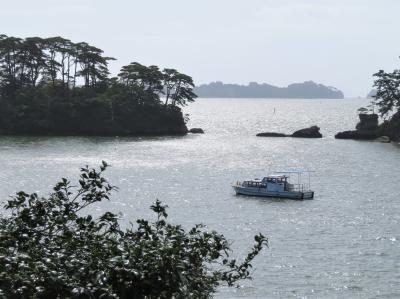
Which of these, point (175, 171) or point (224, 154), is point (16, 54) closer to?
point (224, 154)

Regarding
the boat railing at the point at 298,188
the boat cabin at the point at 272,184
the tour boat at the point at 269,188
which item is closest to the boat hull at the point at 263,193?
the tour boat at the point at 269,188

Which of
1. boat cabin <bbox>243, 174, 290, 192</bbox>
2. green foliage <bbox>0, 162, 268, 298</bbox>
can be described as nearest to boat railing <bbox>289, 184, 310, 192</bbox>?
boat cabin <bbox>243, 174, 290, 192</bbox>

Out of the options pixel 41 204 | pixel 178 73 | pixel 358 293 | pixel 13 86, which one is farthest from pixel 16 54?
pixel 41 204

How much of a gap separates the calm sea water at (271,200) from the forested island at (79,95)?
30.8ft

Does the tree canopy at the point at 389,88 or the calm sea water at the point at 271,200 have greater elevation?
the tree canopy at the point at 389,88

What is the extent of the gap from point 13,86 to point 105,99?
2035 centimetres

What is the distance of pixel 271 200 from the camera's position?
208 ft

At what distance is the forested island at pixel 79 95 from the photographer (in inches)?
4724

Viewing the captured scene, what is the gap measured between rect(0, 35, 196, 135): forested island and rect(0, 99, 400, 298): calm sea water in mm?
9403

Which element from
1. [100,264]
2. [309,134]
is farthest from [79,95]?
[100,264]

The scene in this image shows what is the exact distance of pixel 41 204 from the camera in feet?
42.3

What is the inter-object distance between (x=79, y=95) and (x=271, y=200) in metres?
73.2

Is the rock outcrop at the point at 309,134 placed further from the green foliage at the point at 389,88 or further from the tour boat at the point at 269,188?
the tour boat at the point at 269,188

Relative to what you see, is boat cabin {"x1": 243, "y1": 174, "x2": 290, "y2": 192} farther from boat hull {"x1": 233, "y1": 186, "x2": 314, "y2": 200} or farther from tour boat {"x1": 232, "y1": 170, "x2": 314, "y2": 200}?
boat hull {"x1": 233, "y1": 186, "x2": 314, "y2": 200}
